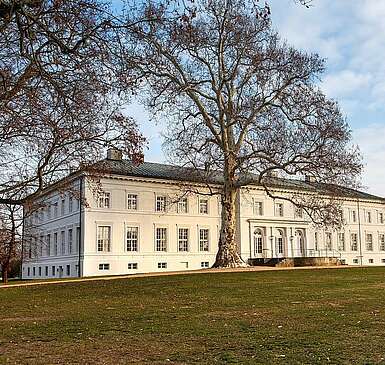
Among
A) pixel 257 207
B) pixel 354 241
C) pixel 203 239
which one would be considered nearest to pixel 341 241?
pixel 354 241

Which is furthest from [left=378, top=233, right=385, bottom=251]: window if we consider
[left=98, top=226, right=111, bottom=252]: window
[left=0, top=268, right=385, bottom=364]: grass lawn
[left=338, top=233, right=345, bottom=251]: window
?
[left=0, top=268, right=385, bottom=364]: grass lawn

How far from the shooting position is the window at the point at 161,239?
175ft

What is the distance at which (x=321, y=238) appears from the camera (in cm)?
6556

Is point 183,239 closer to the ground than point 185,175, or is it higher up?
closer to the ground

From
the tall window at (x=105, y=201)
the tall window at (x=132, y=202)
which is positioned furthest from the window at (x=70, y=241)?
the tall window at (x=132, y=202)

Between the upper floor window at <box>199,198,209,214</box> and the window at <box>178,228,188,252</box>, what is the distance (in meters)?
3.04

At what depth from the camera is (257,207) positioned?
61219 mm

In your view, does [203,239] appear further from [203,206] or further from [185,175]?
[185,175]

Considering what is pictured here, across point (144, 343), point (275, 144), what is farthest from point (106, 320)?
point (275, 144)

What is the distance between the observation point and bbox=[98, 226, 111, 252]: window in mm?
49781

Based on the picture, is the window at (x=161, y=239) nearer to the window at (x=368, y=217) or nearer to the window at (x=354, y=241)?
the window at (x=354, y=241)

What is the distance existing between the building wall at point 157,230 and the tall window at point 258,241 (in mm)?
177

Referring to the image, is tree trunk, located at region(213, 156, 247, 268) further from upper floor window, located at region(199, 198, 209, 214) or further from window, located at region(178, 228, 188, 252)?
upper floor window, located at region(199, 198, 209, 214)

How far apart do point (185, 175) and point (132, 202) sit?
1559cm
